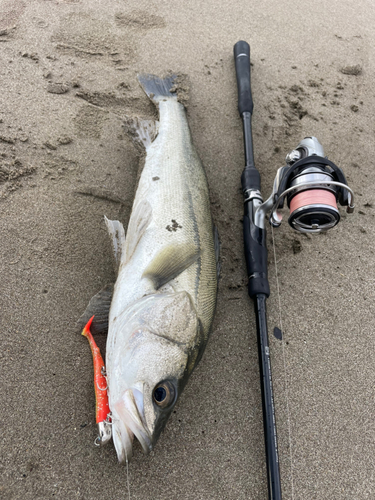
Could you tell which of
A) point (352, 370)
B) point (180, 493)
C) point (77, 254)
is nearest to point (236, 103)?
point (77, 254)

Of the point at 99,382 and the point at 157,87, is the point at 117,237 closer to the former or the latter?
the point at 99,382

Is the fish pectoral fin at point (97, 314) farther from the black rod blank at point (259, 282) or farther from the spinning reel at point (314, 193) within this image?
the spinning reel at point (314, 193)

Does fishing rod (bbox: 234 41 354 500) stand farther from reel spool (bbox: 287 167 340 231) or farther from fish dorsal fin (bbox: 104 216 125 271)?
fish dorsal fin (bbox: 104 216 125 271)

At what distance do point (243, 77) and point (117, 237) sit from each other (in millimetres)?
2750

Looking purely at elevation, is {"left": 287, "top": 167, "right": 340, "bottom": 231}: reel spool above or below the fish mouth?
above

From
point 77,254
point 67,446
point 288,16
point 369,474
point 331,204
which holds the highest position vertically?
point 288,16

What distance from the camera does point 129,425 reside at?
72.7 inches

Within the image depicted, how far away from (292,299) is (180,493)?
1.72 metres

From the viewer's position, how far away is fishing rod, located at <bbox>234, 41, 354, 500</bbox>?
2121 millimetres

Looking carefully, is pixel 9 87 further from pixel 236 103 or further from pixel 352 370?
pixel 352 370

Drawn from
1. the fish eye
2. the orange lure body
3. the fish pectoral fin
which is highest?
the fish eye

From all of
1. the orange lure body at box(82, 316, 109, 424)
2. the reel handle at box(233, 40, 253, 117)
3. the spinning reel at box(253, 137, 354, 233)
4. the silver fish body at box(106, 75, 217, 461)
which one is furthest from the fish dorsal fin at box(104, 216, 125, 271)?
the reel handle at box(233, 40, 253, 117)

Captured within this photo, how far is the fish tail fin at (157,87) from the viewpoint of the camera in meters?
3.86

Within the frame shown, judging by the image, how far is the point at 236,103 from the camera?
4.18 metres
